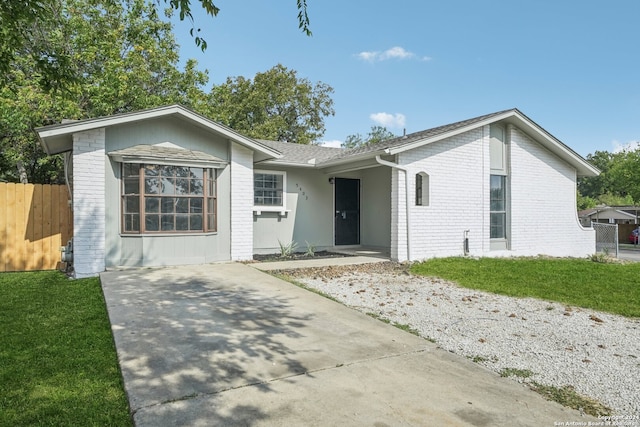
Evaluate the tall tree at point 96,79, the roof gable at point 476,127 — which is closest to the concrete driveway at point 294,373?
the roof gable at point 476,127

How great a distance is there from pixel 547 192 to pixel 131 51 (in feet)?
56.3

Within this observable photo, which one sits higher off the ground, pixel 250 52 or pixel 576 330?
pixel 250 52

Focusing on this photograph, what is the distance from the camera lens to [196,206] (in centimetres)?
856

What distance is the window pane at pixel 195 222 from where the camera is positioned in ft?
28.0

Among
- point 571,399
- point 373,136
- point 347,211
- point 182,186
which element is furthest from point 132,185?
point 373,136

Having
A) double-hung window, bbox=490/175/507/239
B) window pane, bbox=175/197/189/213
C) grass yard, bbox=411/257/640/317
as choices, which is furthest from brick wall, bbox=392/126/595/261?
window pane, bbox=175/197/189/213

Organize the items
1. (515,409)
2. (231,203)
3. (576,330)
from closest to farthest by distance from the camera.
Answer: (515,409), (576,330), (231,203)

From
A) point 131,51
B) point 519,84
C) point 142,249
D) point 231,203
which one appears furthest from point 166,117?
point 519,84

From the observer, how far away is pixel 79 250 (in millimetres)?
7520

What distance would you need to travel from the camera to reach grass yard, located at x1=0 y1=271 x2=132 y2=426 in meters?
2.52

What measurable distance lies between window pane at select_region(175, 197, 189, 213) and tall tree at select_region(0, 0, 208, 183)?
712cm

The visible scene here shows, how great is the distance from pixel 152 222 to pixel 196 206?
96 centimetres

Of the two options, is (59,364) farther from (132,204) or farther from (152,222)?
(132,204)

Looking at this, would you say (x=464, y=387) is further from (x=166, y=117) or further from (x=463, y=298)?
(x=166, y=117)
